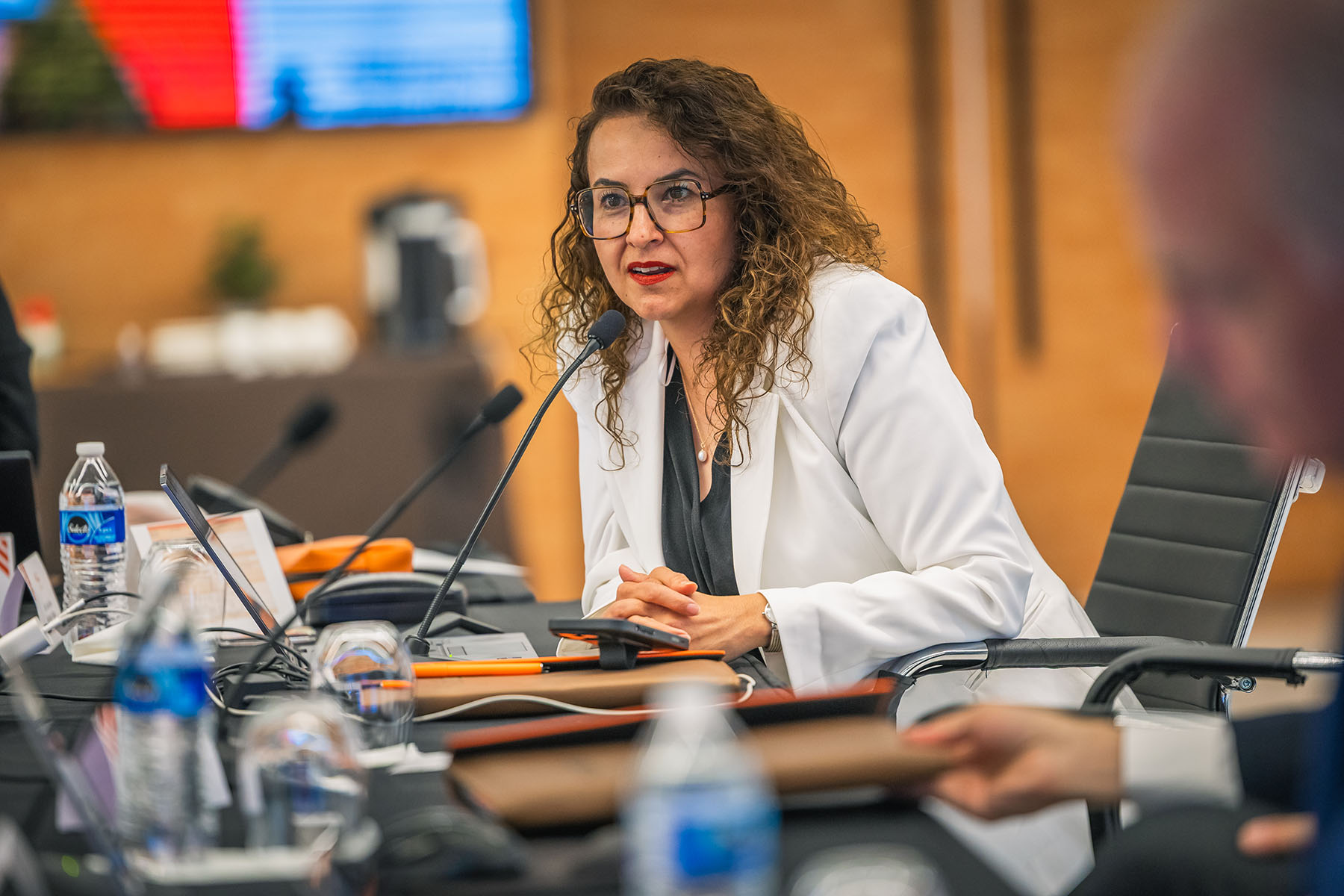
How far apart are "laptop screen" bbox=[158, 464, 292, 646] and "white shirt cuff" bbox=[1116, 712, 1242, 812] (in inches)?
30.9

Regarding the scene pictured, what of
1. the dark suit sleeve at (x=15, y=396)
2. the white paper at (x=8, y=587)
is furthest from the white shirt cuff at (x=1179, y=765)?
the dark suit sleeve at (x=15, y=396)

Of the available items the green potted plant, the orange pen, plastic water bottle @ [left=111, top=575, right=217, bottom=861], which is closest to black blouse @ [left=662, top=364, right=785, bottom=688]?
the orange pen

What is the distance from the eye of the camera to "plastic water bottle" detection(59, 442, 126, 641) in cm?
167

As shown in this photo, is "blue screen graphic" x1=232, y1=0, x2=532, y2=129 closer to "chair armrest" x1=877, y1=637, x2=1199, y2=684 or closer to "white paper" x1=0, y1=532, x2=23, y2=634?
Answer: "white paper" x1=0, y1=532, x2=23, y2=634

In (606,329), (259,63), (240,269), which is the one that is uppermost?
(259,63)

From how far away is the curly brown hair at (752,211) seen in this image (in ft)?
5.72

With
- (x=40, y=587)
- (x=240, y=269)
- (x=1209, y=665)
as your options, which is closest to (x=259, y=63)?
(x=240, y=269)

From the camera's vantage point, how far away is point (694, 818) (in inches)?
26.7

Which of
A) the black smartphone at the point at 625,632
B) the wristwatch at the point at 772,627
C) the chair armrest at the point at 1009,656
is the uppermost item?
the black smartphone at the point at 625,632

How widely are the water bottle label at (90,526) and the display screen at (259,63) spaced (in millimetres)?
2935

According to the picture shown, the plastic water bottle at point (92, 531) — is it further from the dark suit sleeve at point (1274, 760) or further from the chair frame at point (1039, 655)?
the dark suit sleeve at point (1274, 760)

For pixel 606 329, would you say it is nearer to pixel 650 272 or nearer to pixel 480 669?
pixel 650 272

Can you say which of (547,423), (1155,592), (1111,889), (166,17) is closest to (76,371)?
(166,17)

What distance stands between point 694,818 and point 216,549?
87cm
